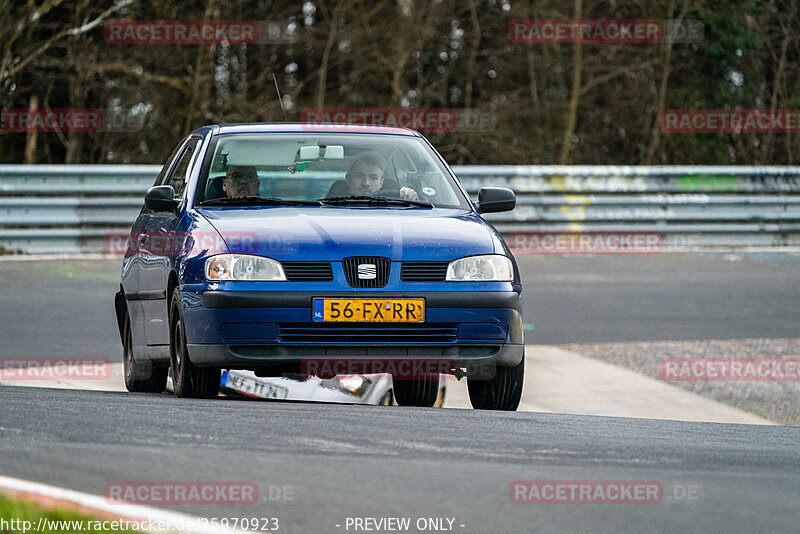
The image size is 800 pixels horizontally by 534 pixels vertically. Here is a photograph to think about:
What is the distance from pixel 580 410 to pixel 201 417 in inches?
190

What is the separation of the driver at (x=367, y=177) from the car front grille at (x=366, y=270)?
42.8 inches

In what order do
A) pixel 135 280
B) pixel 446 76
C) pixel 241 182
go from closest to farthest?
pixel 241 182
pixel 135 280
pixel 446 76

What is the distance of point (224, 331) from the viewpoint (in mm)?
7480

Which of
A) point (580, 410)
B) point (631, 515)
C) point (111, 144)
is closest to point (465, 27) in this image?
point (111, 144)

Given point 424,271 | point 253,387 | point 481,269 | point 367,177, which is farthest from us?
point 253,387

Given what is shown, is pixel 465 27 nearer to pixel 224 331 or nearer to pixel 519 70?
pixel 519 70

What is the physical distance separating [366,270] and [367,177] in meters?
1.26

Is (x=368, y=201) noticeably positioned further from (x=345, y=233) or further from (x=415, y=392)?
(x=415, y=392)

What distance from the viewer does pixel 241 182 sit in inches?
332

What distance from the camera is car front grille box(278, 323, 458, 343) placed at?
7473 mm

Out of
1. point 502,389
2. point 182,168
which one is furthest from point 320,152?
point 502,389

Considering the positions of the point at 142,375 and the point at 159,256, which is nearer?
the point at 159,256

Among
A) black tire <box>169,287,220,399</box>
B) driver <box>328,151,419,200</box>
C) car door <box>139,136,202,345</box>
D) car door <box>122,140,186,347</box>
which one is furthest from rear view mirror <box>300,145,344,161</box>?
black tire <box>169,287,220,399</box>

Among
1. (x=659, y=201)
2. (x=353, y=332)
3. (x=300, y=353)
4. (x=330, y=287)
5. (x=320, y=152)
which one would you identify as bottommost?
(x=659, y=201)
